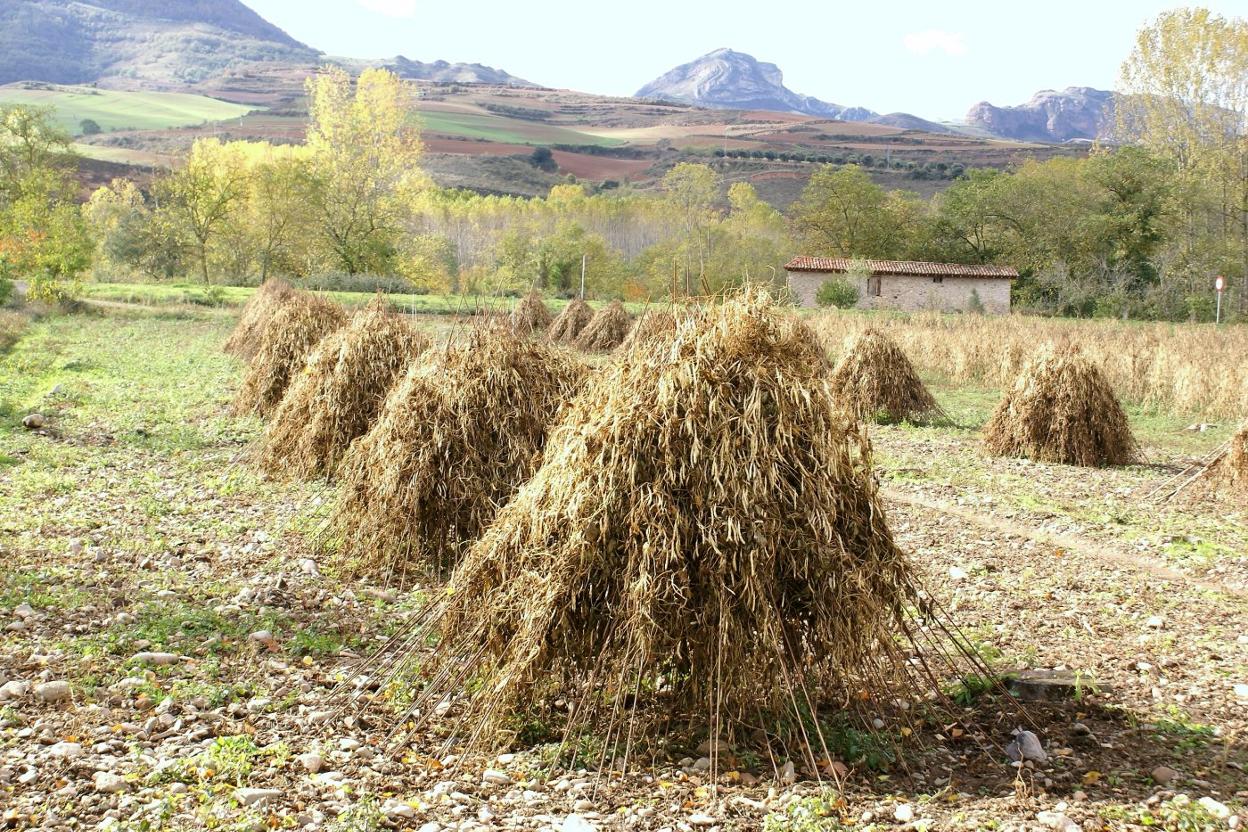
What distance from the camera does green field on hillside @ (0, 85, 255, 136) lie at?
114750 mm

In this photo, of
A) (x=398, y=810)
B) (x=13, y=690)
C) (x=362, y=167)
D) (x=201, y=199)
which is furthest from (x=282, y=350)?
(x=362, y=167)

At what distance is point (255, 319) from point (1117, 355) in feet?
49.4

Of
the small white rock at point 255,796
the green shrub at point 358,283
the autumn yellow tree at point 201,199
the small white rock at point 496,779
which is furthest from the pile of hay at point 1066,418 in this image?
the autumn yellow tree at point 201,199

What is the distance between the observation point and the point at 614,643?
152 inches

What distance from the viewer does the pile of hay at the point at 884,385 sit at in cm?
1411

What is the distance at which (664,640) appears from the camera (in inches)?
150

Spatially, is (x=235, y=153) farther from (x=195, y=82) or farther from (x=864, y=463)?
(x=195, y=82)

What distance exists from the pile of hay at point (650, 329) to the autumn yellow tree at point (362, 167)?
42.2 metres

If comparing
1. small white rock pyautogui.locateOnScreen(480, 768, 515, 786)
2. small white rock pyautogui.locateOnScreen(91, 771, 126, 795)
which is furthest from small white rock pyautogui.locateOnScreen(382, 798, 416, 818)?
small white rock pyautogui.locateOnScreen(91, 771, 126, 795)

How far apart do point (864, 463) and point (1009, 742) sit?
48.1 inches

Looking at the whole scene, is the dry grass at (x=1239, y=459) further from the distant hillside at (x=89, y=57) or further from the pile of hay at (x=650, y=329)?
the distant hillside at (x=89, y=57)

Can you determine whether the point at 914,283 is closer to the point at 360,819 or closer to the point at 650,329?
the point at 650,329

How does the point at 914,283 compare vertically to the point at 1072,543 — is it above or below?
above

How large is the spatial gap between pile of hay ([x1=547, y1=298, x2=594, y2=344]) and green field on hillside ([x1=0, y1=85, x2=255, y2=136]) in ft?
334
